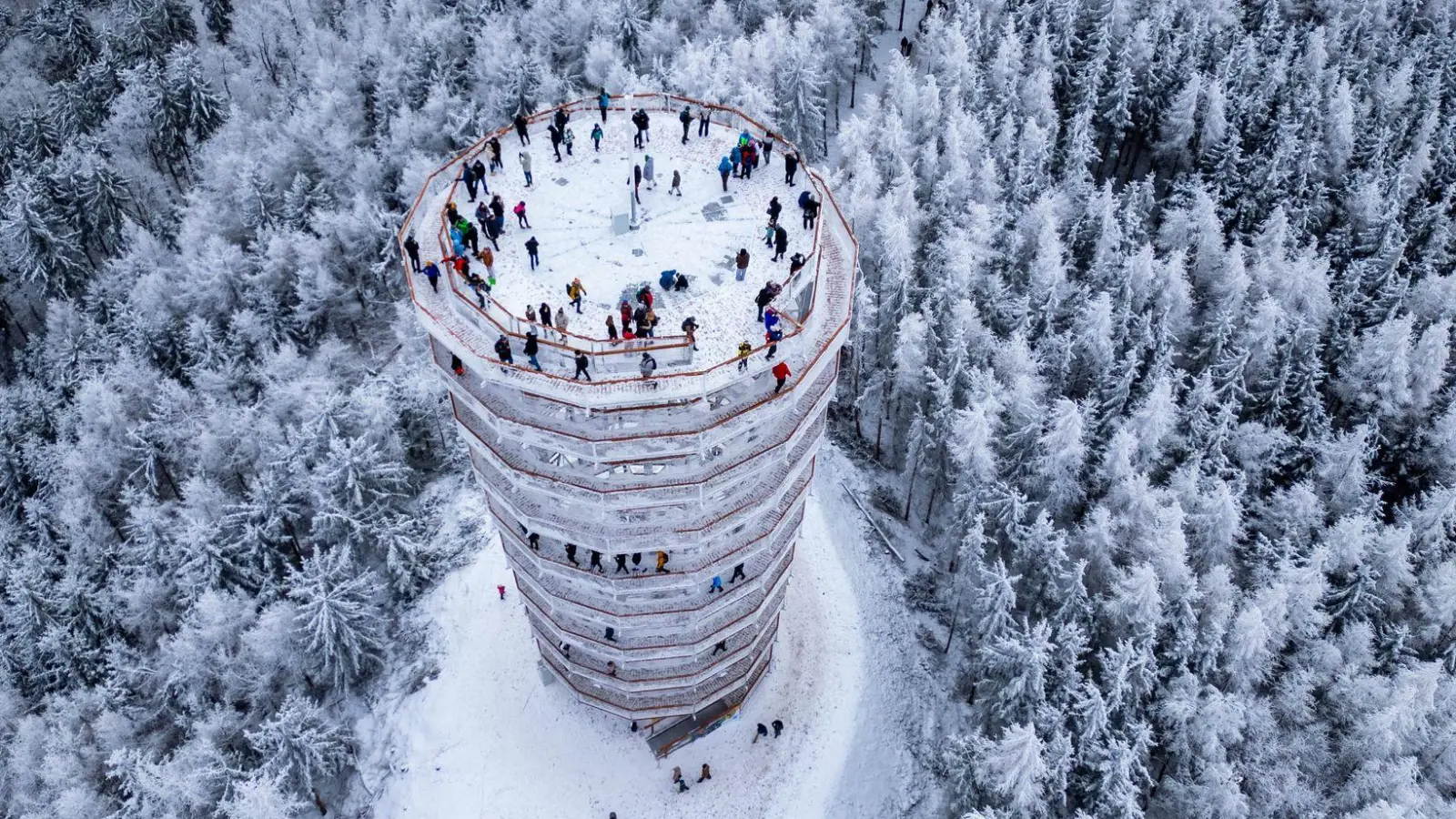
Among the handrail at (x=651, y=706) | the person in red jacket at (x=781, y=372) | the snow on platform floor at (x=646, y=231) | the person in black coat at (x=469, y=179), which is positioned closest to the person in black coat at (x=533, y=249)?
the snow on platform floor at (x=646, y=231)

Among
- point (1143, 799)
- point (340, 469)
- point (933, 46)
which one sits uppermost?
point (933, 46)

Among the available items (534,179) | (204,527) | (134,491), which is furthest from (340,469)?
(534,179)

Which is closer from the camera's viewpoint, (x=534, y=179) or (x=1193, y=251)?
(x=534, y=179)

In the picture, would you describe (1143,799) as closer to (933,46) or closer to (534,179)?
(534,179)

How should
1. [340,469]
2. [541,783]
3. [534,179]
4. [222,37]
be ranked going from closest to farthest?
[534,179] → [541,783] → [340,469] → [222,37]

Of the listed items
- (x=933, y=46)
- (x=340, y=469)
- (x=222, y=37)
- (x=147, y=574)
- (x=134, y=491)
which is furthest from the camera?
(x=222, y=37)

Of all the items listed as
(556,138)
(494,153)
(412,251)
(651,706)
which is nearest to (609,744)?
(651,706)

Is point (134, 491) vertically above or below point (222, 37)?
below
